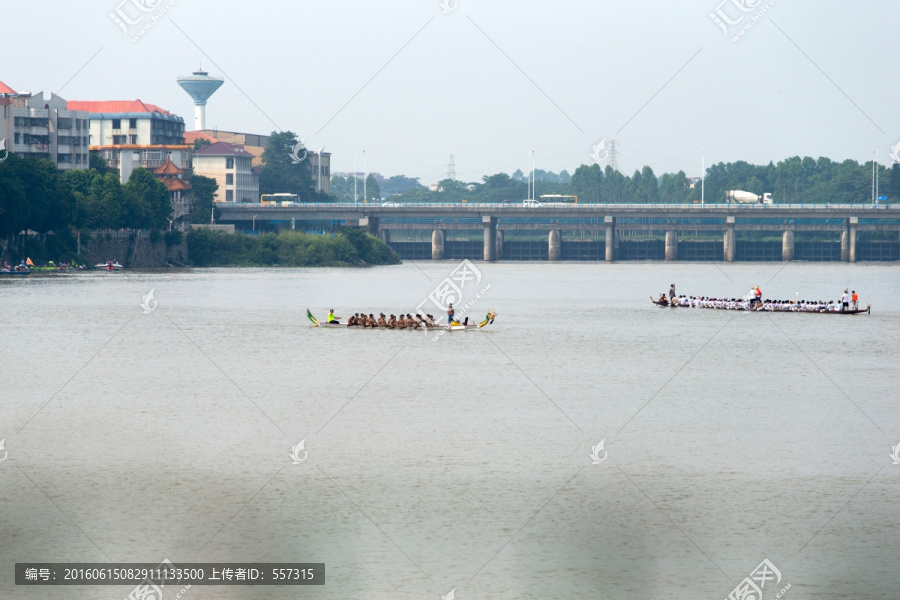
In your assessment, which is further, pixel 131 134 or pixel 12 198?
pixel 131 134

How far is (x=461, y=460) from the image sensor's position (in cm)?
3316

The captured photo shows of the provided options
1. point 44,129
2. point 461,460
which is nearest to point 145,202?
point 44,129

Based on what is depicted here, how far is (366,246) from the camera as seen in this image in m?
179

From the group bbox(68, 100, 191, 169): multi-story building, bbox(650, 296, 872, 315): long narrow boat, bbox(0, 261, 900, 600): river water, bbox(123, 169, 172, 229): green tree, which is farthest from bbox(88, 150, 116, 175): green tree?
bbox(0, 261, 900, 600): river water

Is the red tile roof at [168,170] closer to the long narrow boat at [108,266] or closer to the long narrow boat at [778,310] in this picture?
the long narrow boat at [108,266]

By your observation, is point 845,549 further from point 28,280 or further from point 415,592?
point 28,280

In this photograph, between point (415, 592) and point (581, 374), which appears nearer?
point (415, 592)

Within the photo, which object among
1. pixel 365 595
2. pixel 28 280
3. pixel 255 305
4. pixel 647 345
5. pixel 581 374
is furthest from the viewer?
pixel 28 280

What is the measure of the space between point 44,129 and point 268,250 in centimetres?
3421

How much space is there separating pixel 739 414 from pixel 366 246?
140705mm

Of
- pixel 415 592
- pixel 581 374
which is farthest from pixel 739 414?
pixel 415 592

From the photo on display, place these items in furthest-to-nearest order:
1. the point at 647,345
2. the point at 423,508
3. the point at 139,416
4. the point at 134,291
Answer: the point at 134,291 < the point at 647,345 < the point at 139,416 < the point at 423,508

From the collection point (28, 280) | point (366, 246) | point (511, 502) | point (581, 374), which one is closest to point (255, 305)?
point (28, 280)

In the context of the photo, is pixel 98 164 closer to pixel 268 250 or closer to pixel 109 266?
pixel 268 250
